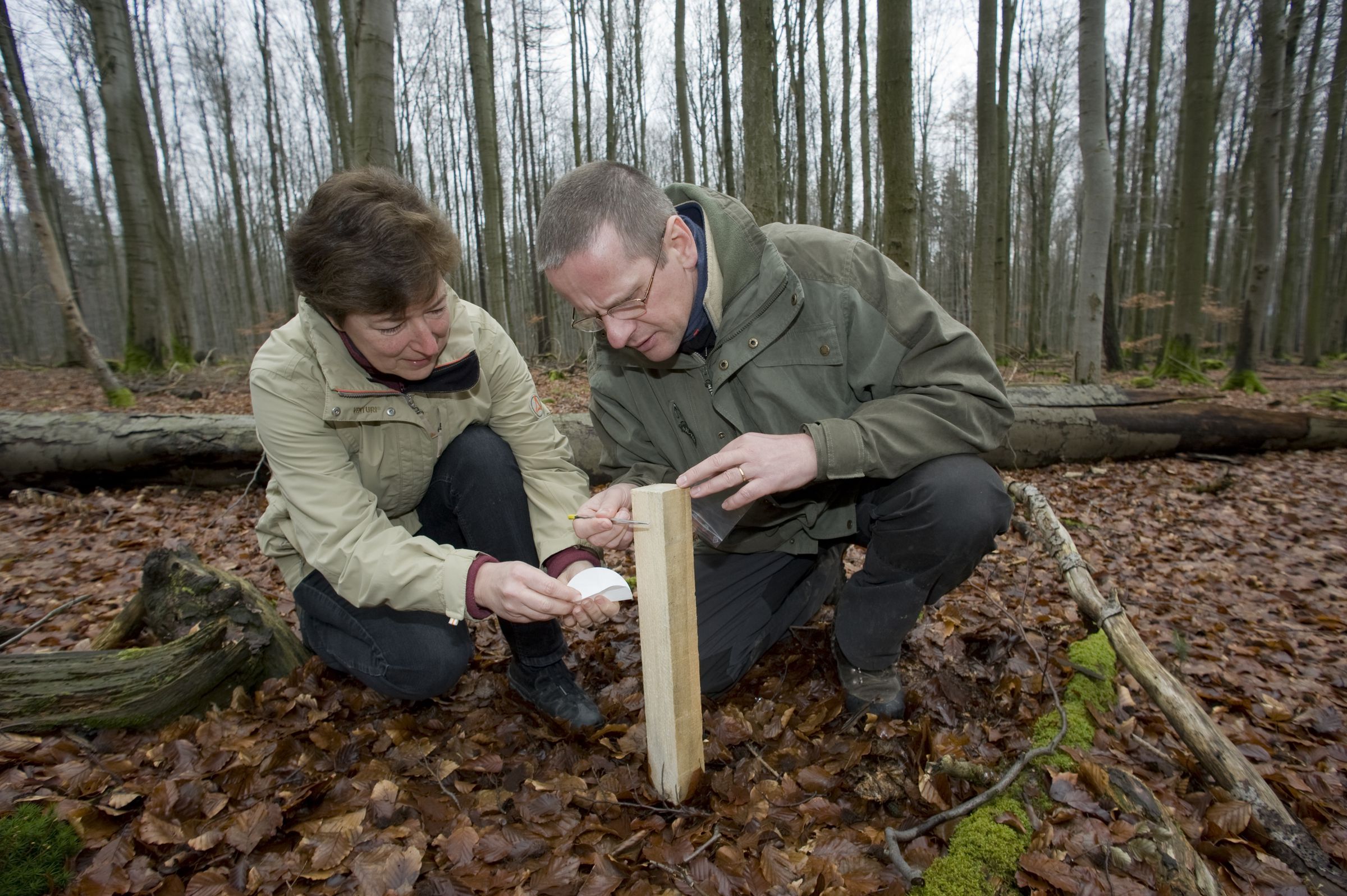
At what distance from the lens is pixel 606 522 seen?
1978 mm

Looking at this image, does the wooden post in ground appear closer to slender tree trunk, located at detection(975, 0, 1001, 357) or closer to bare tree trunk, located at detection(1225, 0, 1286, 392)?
slender tree trunk, located at detection(975, 0, 1001, 357)

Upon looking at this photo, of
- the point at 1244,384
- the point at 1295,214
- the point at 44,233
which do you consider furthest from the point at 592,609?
the point at 1295,214

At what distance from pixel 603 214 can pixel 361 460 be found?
3.76 ft

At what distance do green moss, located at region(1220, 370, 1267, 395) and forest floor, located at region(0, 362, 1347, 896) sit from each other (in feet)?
26.2

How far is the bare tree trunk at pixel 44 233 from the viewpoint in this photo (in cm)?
684

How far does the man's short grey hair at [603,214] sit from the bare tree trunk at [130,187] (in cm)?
1185

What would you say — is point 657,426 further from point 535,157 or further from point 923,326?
point 535,157

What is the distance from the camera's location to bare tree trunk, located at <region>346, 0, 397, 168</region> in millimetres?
5805

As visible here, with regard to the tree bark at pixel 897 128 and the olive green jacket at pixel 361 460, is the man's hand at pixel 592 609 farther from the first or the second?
the tree bark at pixel 897 128

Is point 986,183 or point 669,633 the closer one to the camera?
point 669,633

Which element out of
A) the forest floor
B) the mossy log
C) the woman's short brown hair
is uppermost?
the woman's short brown hair

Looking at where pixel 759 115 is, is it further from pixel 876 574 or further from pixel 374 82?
pixel 876 574

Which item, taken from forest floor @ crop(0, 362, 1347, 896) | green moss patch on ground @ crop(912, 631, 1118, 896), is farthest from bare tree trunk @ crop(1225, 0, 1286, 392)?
green moss patch on ground @ crop(912, 631, 1118, 896)

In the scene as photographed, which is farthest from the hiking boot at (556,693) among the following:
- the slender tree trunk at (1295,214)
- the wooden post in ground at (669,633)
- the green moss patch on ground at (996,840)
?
the slender tree trunk at (1295,214)
